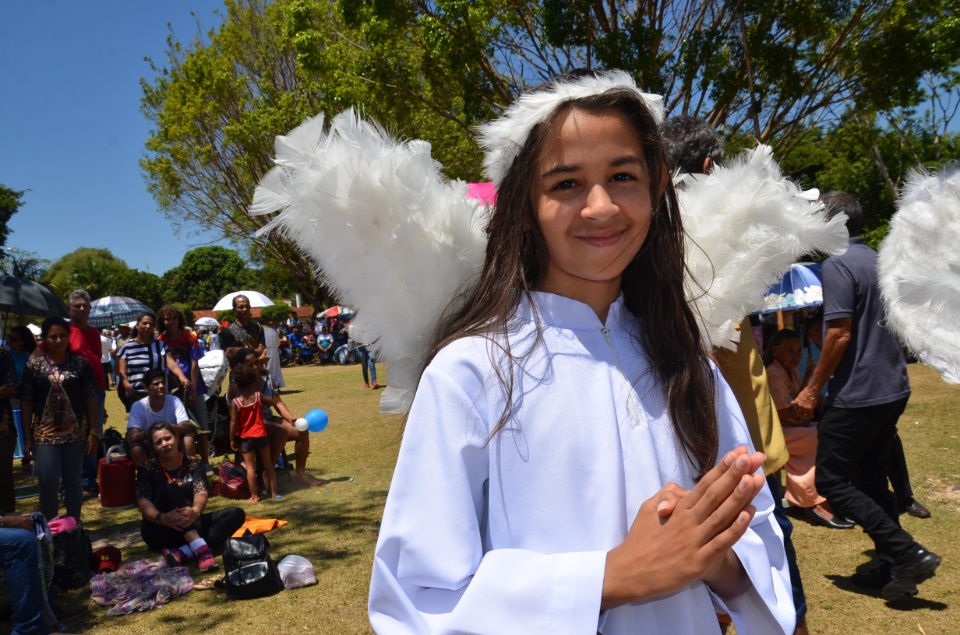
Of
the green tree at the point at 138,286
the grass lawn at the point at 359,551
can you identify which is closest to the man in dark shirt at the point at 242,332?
the grass lawn at the point at 359,551

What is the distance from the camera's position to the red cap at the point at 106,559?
504 cm

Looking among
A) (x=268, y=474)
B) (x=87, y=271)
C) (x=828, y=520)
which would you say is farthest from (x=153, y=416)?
(x=87, y=271)

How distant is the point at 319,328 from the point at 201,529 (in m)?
19.9

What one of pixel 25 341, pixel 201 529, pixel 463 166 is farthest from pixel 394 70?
pixel 201 529

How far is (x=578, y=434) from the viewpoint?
127 centimetres

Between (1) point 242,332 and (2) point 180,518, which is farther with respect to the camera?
(1) point 242,332

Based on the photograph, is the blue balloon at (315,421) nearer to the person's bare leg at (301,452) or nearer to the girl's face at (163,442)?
the person's bare leg at (301,452)

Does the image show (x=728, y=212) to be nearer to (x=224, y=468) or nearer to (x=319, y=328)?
(x=224, y=468)

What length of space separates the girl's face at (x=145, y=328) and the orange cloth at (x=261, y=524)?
10.00 feet

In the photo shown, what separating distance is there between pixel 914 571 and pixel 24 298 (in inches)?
323

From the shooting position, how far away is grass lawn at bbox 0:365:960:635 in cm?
381

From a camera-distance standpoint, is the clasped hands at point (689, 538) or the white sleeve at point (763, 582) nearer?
the clasped hands at point (689, 538)

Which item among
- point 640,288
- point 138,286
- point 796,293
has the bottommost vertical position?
point 796,293

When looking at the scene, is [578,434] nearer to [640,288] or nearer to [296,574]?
[640,288]
